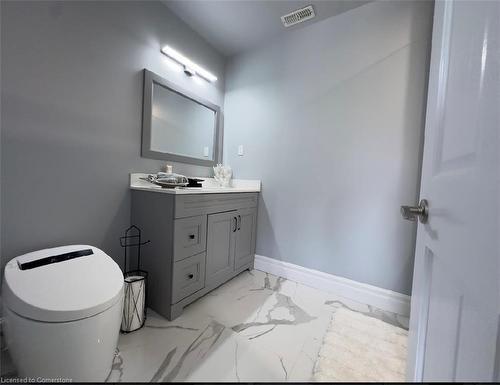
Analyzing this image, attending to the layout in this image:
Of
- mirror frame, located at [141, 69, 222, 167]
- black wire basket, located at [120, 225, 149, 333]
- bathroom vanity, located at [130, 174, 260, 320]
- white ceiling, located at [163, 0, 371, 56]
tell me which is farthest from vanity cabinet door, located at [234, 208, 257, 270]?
white ceiling, located at [163, 0, 371, 56]

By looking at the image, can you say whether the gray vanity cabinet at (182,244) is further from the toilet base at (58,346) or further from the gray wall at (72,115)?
the toilet base at (58,346)

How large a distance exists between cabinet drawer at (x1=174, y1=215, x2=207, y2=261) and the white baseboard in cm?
78

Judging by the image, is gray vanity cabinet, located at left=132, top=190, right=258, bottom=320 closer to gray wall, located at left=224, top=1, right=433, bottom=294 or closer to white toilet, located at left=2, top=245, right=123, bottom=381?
white toilet, located at left=2, top=245, right=123, bottom=381

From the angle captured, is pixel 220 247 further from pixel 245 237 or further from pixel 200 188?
pixel 200 188

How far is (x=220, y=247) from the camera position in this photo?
1.58m

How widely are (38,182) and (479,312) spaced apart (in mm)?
1641

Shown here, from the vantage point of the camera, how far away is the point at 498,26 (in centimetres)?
29

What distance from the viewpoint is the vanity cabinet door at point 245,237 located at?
69.4 inches

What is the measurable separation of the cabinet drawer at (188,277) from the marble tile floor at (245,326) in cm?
13

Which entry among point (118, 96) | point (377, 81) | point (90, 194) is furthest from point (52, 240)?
point (377, 81)

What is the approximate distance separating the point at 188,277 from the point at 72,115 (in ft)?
3.81

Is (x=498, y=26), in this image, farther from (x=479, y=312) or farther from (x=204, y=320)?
(x=204, y=320)

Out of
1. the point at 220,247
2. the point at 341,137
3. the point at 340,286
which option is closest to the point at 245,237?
the point at 220,247

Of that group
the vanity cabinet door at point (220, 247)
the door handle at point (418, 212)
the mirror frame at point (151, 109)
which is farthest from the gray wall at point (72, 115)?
the door handle at point (418, 212)
